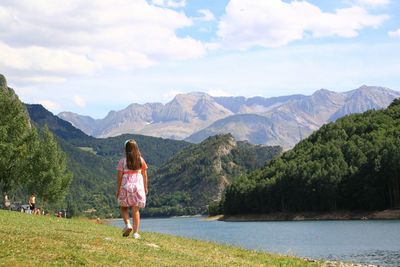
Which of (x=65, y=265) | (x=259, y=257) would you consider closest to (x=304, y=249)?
(x=259, y=257)

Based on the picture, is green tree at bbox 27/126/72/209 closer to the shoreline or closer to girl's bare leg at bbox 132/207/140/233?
girl's bare leg at bbox 132/207/140/233

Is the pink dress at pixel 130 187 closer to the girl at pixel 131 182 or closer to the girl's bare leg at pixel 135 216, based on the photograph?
the girl at pixel 131 182

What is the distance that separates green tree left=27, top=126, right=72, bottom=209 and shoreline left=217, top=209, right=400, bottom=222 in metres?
81.1

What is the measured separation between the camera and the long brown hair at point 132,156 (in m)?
24.0

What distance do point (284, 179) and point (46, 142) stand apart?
381 feet

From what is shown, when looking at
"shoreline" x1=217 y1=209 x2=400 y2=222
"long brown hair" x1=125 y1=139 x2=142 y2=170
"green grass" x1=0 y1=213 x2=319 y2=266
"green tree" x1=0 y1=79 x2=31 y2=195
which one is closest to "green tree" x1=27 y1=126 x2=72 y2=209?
"green tree" x1=0 y1=79 x2=31 y2=195

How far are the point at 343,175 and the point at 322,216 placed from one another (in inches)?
545

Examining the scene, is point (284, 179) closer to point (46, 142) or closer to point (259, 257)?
point (46, 142)

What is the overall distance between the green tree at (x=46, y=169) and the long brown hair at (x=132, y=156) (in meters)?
57.4

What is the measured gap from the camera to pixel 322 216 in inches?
6280

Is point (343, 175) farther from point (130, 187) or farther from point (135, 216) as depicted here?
point (130, 187)

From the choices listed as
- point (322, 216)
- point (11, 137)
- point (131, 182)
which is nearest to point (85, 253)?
point (131, 182)

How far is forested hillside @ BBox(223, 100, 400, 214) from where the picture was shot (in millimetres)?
146300

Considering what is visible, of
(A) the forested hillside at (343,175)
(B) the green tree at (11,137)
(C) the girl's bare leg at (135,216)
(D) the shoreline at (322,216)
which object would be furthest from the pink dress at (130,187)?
(A) the forested hillside at (343,175)
